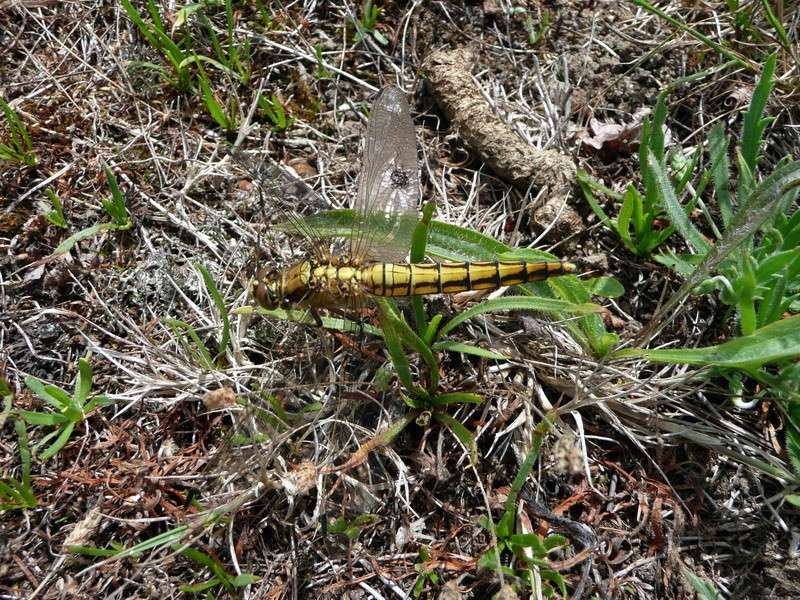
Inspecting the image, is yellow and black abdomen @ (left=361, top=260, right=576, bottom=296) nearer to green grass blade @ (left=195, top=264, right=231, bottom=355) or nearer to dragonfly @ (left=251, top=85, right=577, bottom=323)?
dragonfly @ (left=251, top=85, right=577, bottom=323)

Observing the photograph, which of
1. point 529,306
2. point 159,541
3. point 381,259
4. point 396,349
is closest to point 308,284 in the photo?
point 381,259

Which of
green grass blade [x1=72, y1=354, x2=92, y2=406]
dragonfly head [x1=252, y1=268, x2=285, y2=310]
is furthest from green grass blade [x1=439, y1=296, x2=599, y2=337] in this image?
green grass blade [x1=72, y1=354, x2=92, y2=406]

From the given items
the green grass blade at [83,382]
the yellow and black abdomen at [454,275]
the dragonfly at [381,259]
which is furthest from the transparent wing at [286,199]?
the green grass blade at [83,382]

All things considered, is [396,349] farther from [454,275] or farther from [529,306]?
[529,306]

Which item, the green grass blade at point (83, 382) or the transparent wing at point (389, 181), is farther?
the transparent wing at point (389, 181)

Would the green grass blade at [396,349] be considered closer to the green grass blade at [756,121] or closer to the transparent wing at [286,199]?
the transparent wing at [286,199]
